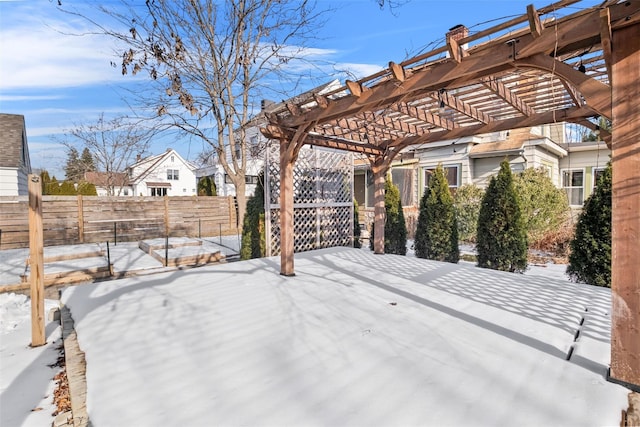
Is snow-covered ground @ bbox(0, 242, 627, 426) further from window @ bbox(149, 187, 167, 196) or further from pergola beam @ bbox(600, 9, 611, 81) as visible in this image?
window @ bbox(149, 187, 167, 196)

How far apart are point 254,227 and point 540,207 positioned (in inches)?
263

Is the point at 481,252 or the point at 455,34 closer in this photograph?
the point at 455,34

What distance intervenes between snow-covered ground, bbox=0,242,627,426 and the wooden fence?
17.1ft

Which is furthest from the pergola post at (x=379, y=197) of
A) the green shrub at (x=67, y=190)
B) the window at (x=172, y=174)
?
the window at (x=172, y=174)

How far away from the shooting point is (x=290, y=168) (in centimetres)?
459

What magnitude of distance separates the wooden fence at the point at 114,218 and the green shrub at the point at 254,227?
3577 millimetres

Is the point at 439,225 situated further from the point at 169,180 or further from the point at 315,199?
the point at 169,180

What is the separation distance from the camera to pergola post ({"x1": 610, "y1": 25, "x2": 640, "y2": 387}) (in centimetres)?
185

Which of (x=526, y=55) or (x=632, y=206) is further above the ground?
(x=526, y=55)

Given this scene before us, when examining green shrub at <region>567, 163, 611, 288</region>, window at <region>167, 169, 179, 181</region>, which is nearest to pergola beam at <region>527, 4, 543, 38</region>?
green shrub at <region>567, 163, 611, 288</region>

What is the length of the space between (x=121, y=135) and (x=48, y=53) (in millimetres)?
10365

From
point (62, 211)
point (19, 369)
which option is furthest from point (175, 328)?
point (62, 211)

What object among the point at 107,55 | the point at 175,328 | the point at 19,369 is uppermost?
the point at 107,55

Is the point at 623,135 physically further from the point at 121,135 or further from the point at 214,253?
the point at 121,135
